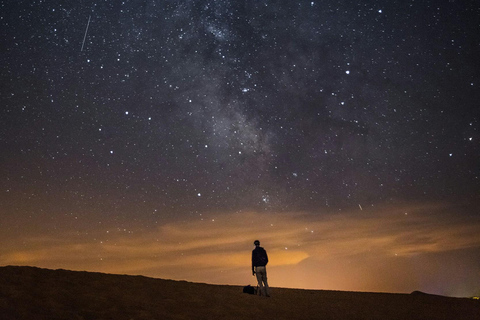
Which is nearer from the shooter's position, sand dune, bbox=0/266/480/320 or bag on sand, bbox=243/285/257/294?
sand dune, bbox=0/266/480/320

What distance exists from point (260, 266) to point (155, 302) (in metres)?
4.24

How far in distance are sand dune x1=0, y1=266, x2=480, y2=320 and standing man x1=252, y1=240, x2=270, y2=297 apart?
1.69 ft

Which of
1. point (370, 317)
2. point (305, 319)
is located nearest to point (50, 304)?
point (305, 319)

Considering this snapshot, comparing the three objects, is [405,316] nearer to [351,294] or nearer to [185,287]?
[351,294]

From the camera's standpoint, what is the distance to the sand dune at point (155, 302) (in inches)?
290

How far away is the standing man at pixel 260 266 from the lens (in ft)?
40.4

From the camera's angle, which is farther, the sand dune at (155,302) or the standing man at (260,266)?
the standing man at (260,266)

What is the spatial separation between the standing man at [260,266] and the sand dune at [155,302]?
51cm

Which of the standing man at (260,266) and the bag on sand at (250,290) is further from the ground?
the standing man at (260,266)

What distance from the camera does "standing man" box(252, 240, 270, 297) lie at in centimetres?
1230

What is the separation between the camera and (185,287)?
11523 millimetres

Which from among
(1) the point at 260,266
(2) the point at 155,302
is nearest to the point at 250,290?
(1) the point at 260,266

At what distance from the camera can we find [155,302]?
9094mm

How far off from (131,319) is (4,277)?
134 inches
